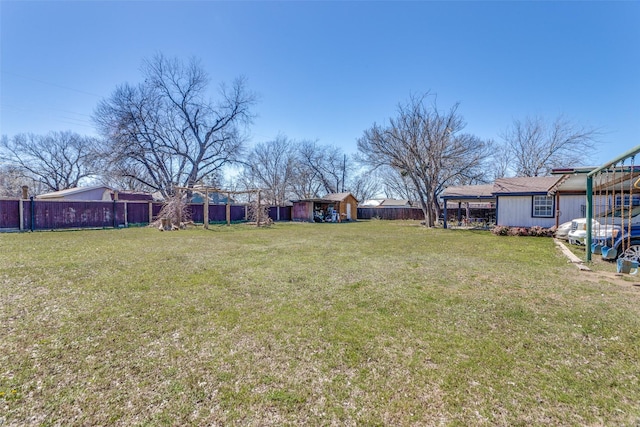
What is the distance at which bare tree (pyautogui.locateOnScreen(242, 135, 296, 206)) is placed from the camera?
37281 mm

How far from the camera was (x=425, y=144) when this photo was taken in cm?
1867

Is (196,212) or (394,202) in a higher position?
(394,202)

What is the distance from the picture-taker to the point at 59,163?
108 ft

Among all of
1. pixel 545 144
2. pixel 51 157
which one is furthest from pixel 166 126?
pixel 545 144

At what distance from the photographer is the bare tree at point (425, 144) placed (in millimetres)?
18328

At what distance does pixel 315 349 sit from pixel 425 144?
732 inches

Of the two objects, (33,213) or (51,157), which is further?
(51,157)

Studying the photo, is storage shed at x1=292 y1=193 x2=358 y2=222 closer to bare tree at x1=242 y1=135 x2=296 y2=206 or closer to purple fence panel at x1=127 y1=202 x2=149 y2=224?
bare tree at x1=242 y1=135 x2=296 y2=206

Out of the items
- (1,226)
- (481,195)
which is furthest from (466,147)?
(1,226)

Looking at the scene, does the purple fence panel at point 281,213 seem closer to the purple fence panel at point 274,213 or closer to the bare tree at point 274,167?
the purple fence panel at point 274,213

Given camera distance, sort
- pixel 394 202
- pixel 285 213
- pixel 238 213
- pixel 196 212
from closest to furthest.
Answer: pixel 196 212
pixel 238 213
pixel 285 213
pixel 394 202

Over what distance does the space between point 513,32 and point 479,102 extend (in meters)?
7.99

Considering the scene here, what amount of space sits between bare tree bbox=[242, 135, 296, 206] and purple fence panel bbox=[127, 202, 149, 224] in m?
19.0

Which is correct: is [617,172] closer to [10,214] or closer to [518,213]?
[518,213]
